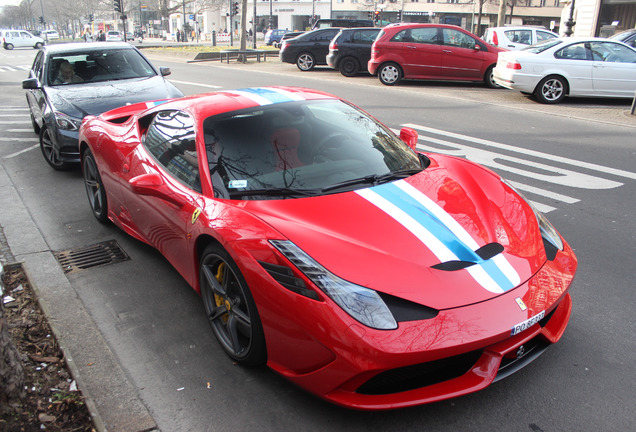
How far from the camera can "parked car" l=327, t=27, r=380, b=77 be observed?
17.4 metres

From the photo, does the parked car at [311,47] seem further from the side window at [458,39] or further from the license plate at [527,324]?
the license plate at [527,324]

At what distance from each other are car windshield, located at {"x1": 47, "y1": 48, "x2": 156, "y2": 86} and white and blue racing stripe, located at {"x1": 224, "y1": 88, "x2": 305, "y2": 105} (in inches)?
195

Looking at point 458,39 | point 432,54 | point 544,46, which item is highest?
point 458,39

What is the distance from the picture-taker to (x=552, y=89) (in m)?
11.8

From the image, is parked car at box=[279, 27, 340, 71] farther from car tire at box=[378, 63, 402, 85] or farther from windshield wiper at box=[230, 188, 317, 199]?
windshield wiper at box=[230, 188, 317, 199]

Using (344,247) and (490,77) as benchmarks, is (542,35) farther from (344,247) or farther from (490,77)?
(344,247)

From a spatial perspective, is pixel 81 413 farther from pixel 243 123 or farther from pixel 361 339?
pixel 243 123

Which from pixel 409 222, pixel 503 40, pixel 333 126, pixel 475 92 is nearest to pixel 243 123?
pixel 333 126

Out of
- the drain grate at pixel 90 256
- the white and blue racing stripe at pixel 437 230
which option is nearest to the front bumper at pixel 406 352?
the white and blue racing stripe at pixel 437 230

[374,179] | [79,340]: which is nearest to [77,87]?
[79,340]

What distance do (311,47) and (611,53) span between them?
11.2 meters

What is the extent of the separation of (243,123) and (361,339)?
1.81 m

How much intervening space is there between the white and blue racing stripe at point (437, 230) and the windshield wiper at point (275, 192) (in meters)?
0.32

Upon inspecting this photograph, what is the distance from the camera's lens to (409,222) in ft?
9.07
